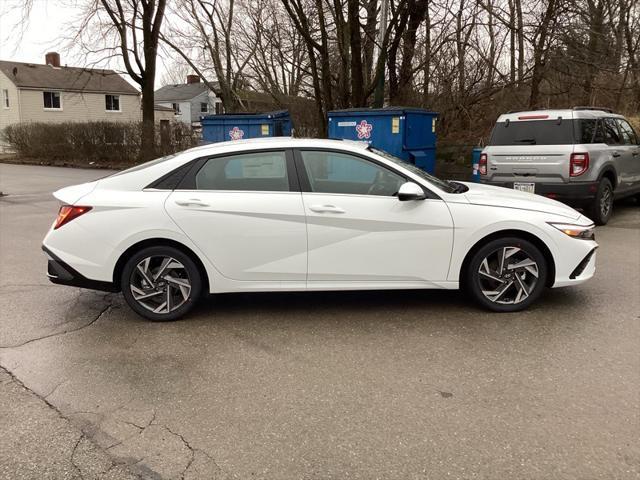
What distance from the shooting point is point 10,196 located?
1449 centimetres

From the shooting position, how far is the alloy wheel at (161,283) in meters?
4.68

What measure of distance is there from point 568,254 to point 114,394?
370 centimetres

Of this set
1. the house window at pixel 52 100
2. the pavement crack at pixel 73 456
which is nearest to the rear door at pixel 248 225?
the pavement crack at pixel 73 456

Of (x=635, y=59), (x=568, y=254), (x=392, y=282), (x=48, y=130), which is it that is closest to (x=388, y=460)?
(x=392, y=282)

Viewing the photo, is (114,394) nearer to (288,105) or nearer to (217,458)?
(217,458)

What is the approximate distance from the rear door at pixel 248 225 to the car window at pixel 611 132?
646cm

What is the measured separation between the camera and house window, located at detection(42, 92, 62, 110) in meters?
41.4

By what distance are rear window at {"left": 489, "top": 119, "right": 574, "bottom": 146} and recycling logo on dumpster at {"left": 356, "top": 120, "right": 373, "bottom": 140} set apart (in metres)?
2.67

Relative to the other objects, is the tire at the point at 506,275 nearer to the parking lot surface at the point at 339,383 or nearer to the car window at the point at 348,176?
the parking lot surface at the point at 339,383

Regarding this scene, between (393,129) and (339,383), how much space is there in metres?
7.80

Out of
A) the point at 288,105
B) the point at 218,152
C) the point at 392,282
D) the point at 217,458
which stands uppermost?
the point at 288,105

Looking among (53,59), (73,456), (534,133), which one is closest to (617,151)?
(534,133)

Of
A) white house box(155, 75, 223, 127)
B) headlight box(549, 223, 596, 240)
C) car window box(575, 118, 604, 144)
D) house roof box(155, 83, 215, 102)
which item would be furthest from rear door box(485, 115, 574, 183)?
house roof box(155, 83, 215, 102)

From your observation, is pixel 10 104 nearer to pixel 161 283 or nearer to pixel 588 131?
pixel 588 131
